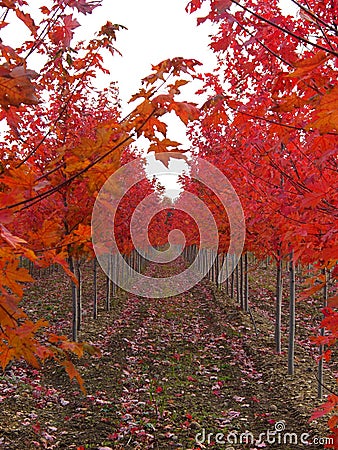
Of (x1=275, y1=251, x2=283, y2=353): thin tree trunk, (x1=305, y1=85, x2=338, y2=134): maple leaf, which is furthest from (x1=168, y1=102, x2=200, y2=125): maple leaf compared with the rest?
(x1=275, y1=251, x2=283, y2=353): thin tree trunk

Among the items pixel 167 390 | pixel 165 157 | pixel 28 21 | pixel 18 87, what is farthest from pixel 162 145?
pixel 167 390

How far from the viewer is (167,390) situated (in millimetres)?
7422

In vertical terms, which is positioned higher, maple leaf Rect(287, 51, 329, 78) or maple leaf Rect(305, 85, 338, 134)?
maple leaf Rect(287, 51, 329, 78)

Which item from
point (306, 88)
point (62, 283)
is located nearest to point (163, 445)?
point (306, 88)

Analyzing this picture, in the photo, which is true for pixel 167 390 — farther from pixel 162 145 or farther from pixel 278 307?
pixel 162 145

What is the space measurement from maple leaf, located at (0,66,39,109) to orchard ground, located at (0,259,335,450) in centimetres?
442

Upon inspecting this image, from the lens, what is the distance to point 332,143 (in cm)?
233

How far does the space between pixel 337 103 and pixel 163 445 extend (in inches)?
197

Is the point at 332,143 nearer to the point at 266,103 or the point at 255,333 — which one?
the point at 266,103

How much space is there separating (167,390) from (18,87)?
21.7ft

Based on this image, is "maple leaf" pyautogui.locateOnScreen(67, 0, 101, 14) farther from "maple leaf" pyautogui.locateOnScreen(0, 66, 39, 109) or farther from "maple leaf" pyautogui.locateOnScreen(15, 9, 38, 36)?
"maple leaf" pyautogui.locateOnScreen(0, 66, 39, 109)

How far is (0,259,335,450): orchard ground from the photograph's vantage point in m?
5.63

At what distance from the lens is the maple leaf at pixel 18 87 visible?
60.8 inches

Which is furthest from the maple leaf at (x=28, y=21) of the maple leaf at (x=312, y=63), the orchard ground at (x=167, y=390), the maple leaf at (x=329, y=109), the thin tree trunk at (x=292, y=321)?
the thin tree trunk at (x=292, y=321)
